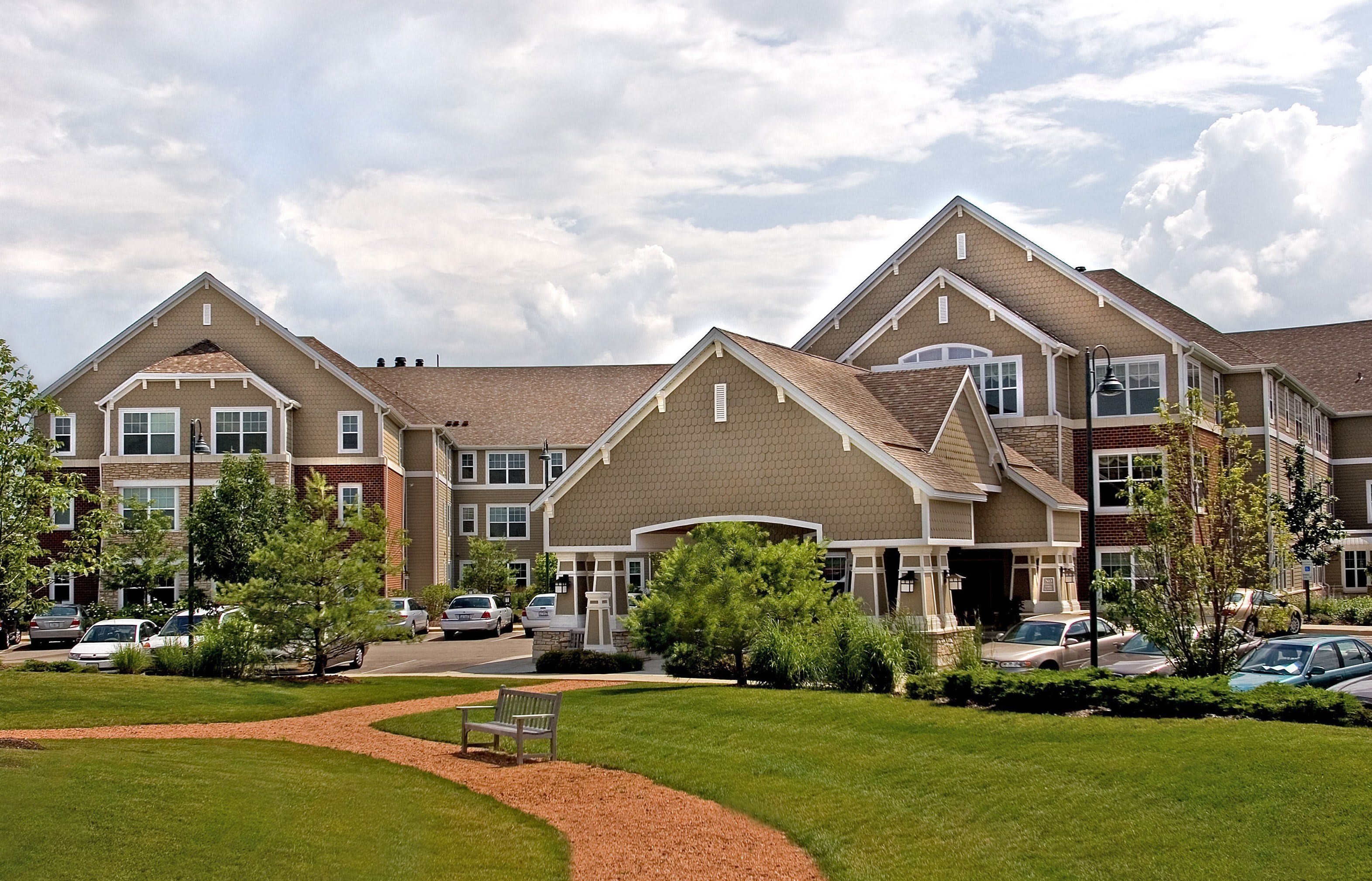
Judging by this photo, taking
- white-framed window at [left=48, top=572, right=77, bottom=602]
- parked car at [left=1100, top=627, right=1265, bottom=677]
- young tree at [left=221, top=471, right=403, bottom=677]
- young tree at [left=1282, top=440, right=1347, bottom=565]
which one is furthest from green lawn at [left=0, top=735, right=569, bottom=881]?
young tree at [left=1282, top=440, right=1347, bottom=565]

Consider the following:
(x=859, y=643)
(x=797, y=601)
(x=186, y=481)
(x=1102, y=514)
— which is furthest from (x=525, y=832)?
(x=186, y=481)

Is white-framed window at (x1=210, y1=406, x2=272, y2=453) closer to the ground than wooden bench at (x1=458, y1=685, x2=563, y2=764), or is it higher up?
higher up

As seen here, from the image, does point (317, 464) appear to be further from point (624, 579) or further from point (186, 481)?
point (624, 579)

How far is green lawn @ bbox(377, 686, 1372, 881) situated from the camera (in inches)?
428

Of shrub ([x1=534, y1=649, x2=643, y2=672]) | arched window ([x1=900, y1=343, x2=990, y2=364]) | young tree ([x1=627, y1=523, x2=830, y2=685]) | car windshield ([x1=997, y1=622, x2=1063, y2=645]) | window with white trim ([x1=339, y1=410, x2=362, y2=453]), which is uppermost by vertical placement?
arched window ([x1=900, y1=343, x2=990, y2=364])

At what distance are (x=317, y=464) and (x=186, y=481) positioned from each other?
478 cm

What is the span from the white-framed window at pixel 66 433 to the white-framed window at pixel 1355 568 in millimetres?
52083

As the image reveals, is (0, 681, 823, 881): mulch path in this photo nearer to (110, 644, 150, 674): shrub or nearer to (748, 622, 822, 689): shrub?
(748, 622, 822, 689): shrub

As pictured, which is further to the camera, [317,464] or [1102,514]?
[317,464]

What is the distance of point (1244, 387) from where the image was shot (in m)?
45.1

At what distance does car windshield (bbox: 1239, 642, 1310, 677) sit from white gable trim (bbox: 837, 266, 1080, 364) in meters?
21.0

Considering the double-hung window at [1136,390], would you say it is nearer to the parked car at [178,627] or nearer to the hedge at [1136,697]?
the hedge at [1136,697]

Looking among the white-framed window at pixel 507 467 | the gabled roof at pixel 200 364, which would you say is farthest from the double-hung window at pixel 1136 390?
the gabled roof at pixel 200 364

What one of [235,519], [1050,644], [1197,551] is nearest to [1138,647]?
[1050,644]
